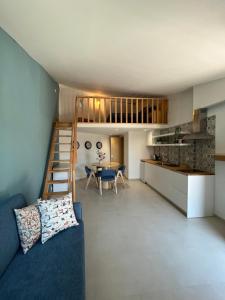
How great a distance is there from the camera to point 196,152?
15.1 feet

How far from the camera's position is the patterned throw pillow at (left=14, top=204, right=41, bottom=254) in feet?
5.99

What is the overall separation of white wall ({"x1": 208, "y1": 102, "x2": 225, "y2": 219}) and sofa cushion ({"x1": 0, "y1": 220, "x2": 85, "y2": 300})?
2.95 meters

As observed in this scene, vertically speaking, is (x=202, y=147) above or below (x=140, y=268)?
above

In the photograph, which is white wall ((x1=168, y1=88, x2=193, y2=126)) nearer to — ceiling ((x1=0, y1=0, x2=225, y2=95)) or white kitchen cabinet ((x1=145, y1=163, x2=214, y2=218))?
ceiling ((x1=0, y1=0, x2=225, y2=95))

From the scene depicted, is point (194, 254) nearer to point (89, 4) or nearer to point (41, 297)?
point (41, 297)

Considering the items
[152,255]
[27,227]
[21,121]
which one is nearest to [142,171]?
[152,255]

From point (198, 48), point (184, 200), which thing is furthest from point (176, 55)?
point (184, 200)

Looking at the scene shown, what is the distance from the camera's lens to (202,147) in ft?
14.3

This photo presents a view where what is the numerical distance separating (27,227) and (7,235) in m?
0.24

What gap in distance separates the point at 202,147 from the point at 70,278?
12.9ft

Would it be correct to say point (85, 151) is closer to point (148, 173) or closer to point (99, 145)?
point (99, 145)

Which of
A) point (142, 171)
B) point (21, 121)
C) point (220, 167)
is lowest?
point (142, 171)

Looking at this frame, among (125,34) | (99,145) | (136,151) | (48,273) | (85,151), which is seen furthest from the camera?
(99,145)

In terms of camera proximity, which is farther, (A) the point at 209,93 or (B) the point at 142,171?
(B) the point at 142,171
